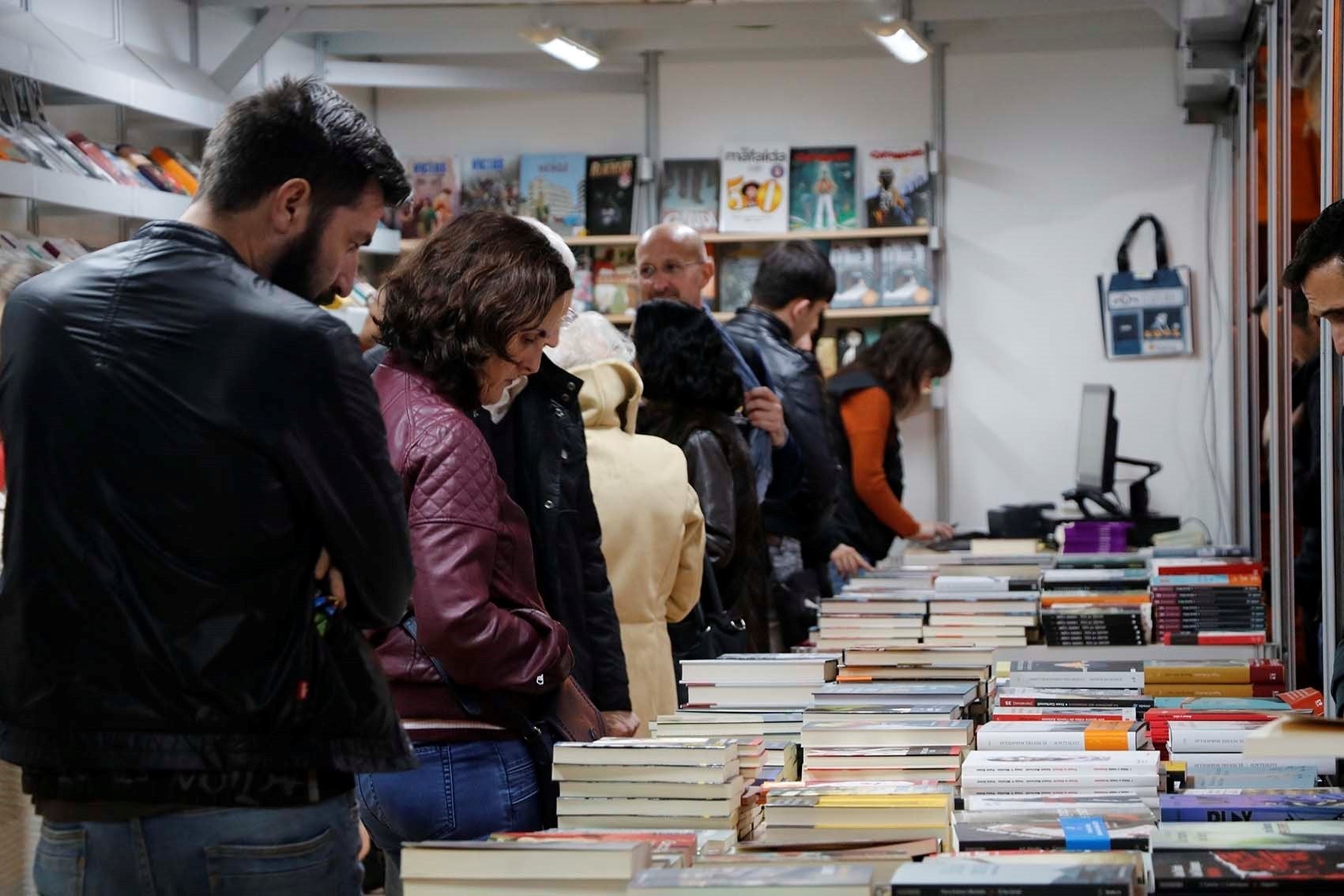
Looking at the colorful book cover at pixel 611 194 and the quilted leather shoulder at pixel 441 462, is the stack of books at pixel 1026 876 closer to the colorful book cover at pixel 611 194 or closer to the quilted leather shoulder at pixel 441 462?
the quilted leather shoulder at pixel 441 462

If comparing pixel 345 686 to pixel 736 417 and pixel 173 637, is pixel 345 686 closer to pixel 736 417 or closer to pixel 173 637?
pixel 173 637

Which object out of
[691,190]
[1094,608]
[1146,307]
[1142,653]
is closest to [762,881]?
[1142,653]

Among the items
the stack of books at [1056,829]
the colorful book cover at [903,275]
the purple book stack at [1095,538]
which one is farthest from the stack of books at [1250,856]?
the colorful book cover at [903,275]

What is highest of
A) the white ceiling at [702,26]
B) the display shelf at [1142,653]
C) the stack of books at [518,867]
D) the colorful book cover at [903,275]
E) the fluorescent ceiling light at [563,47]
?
the white ceiling at [702,26]

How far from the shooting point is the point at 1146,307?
7.27 metres

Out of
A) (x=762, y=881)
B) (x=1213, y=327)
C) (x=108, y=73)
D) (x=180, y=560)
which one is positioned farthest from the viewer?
(x=1213, y=327)

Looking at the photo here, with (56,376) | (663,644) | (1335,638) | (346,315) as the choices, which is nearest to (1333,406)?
(1335,638)

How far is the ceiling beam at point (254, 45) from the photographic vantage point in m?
6.48

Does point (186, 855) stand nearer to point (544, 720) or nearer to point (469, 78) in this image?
point (544, 720)

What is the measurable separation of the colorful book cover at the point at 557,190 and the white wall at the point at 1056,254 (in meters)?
1.73

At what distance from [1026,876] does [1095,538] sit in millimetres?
4550

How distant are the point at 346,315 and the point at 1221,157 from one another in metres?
3.84

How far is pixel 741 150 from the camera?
7586mm

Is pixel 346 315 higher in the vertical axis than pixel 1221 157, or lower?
lower
